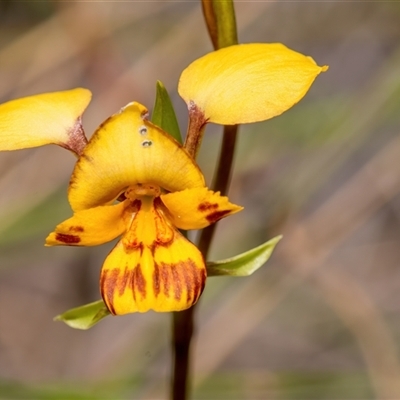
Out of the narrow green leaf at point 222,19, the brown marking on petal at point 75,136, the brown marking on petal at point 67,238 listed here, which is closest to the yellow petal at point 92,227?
the brown marking on petal at point 67,238

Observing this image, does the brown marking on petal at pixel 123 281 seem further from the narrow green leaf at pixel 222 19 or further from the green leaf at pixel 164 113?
the narrow green leaf at pixel 222 19

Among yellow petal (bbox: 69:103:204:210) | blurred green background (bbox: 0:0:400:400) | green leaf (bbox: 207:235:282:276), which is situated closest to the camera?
yellow petal (bbox: 69:103:204:210)

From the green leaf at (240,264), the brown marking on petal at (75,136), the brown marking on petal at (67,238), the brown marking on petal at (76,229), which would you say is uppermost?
the brown marking on petal at (75,136)

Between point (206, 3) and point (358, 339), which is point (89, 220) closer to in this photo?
point (206, 3)

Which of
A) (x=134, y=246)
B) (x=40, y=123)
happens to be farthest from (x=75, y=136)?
(x=134, y=246)

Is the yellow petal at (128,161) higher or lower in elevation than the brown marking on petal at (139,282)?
higher

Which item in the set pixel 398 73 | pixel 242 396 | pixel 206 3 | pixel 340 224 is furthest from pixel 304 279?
pixel 206 3

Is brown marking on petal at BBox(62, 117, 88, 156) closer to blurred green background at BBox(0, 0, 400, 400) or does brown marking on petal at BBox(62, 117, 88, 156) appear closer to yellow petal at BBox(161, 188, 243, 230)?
yellow petal at BBox(161, 188, 243, 230)

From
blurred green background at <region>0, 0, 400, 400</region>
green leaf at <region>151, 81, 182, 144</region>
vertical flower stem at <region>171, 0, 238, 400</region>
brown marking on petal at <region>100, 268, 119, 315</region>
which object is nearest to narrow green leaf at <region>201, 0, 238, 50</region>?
vertical flower stem at <region>171, 0, 238, 400</region>
